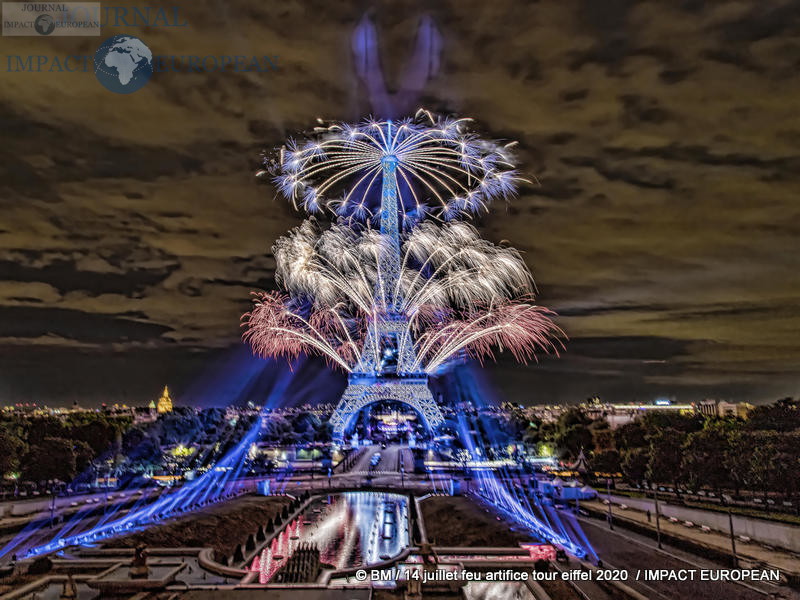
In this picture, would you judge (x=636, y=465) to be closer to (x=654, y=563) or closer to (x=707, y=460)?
(x=707, y=460)

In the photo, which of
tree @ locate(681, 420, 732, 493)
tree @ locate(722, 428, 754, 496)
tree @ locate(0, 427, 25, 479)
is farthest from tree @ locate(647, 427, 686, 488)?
tree @ locate(0, 427, 25, 479)

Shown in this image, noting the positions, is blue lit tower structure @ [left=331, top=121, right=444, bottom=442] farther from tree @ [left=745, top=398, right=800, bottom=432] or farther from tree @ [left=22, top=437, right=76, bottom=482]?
tree @ [left=745, top=398, right=800, bottom=432]

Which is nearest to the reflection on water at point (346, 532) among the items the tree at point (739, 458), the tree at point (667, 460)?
the tree at point (667, 460)

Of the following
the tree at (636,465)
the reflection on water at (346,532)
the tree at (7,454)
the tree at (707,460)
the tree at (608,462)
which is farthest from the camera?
the tree at (608,462)

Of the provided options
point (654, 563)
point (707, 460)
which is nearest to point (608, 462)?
point (707, 460)

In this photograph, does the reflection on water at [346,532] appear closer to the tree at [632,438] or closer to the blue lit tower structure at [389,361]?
the blue lit tower structure at [389,361]

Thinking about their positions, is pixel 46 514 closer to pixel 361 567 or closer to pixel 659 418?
pixel 361 567

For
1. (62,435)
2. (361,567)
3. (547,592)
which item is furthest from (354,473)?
(547,592)
